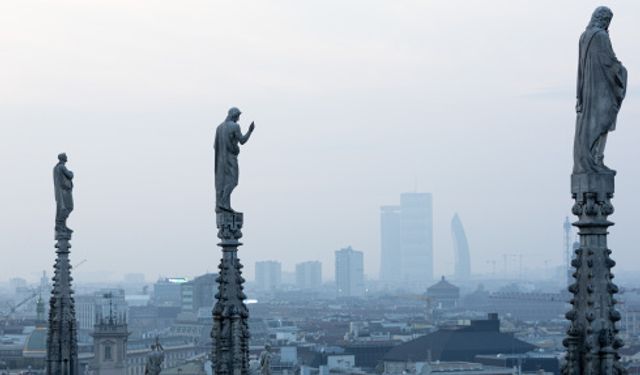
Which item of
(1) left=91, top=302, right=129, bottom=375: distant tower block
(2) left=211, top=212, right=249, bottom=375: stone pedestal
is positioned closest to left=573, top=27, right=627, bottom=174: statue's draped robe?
(2) left=211, top=212, right=249, bottom=375: stone pedestal

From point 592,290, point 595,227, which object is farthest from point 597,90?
point 592,290

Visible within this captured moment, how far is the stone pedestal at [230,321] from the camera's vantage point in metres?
20.0

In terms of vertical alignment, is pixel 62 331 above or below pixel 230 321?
below

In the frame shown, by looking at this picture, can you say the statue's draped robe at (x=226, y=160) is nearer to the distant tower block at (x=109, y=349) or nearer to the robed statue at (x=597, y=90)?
the robed statue at (x=597, y=90)

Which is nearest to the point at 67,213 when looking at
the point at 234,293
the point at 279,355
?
the point at 234,293

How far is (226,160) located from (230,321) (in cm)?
217

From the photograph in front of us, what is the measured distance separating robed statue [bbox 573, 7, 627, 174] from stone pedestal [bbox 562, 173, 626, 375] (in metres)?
0.28

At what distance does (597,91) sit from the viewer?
13594mm

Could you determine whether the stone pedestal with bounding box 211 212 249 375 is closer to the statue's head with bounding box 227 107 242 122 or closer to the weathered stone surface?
the statue's head with bounding box 227 107 242 122

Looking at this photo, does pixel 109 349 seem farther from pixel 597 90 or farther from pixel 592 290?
pixel 592 290

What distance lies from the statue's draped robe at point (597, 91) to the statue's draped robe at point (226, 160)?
7868 mm

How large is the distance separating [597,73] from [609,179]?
92 centimetres

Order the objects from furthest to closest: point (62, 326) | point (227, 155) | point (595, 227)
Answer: point (62, 326)
point (227, 155)
point (595, 227)

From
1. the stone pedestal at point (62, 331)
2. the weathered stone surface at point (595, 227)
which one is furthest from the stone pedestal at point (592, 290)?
the stone pedestal at point (62, 331)
